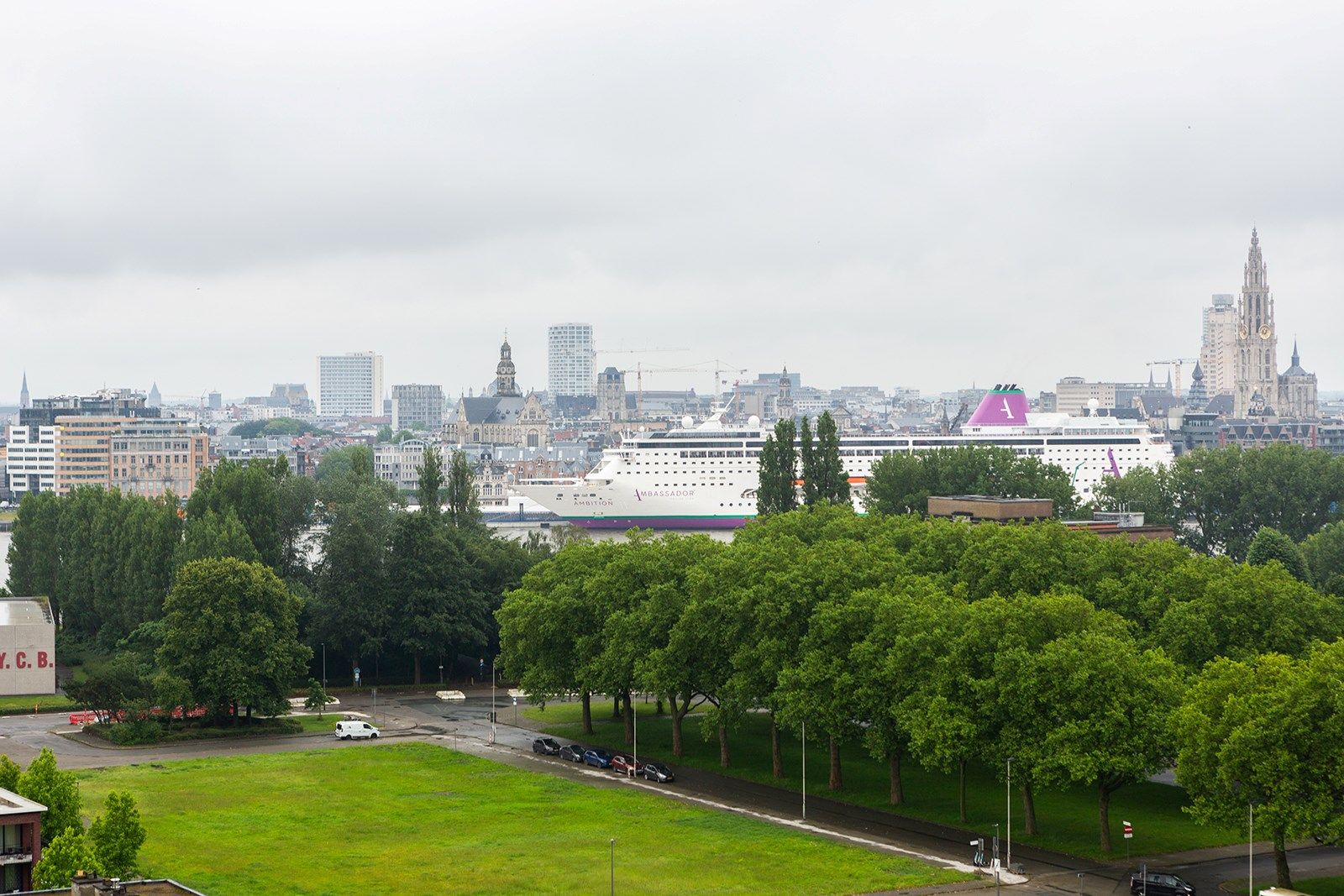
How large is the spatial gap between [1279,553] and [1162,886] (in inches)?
2174

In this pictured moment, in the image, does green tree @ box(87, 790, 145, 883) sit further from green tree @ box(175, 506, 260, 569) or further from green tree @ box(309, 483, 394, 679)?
green tree @ box(309, 483, 394, 679)

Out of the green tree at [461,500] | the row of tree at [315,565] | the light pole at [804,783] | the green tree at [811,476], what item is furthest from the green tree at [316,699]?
the green tree at [811,476]

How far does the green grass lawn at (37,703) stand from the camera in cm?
7969

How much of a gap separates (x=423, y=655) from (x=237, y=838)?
38.0 meters

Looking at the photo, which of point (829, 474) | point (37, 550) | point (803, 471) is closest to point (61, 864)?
point (37, 550)

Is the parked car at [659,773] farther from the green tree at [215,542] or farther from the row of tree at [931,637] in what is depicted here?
the green tree at [215,542]

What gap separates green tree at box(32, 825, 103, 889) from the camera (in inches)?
1598

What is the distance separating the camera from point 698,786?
62.3 m

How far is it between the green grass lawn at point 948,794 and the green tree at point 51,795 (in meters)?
23.6

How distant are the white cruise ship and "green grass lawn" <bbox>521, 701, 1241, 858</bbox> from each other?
9945cm

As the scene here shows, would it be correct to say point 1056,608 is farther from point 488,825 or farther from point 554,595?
point 554,595

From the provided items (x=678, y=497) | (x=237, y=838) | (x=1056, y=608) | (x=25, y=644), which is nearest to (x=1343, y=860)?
(x=1056, y=608)

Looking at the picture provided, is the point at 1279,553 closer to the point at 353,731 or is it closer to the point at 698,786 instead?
the point at 698,786

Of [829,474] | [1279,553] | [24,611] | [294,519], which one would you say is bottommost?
[24,611]
